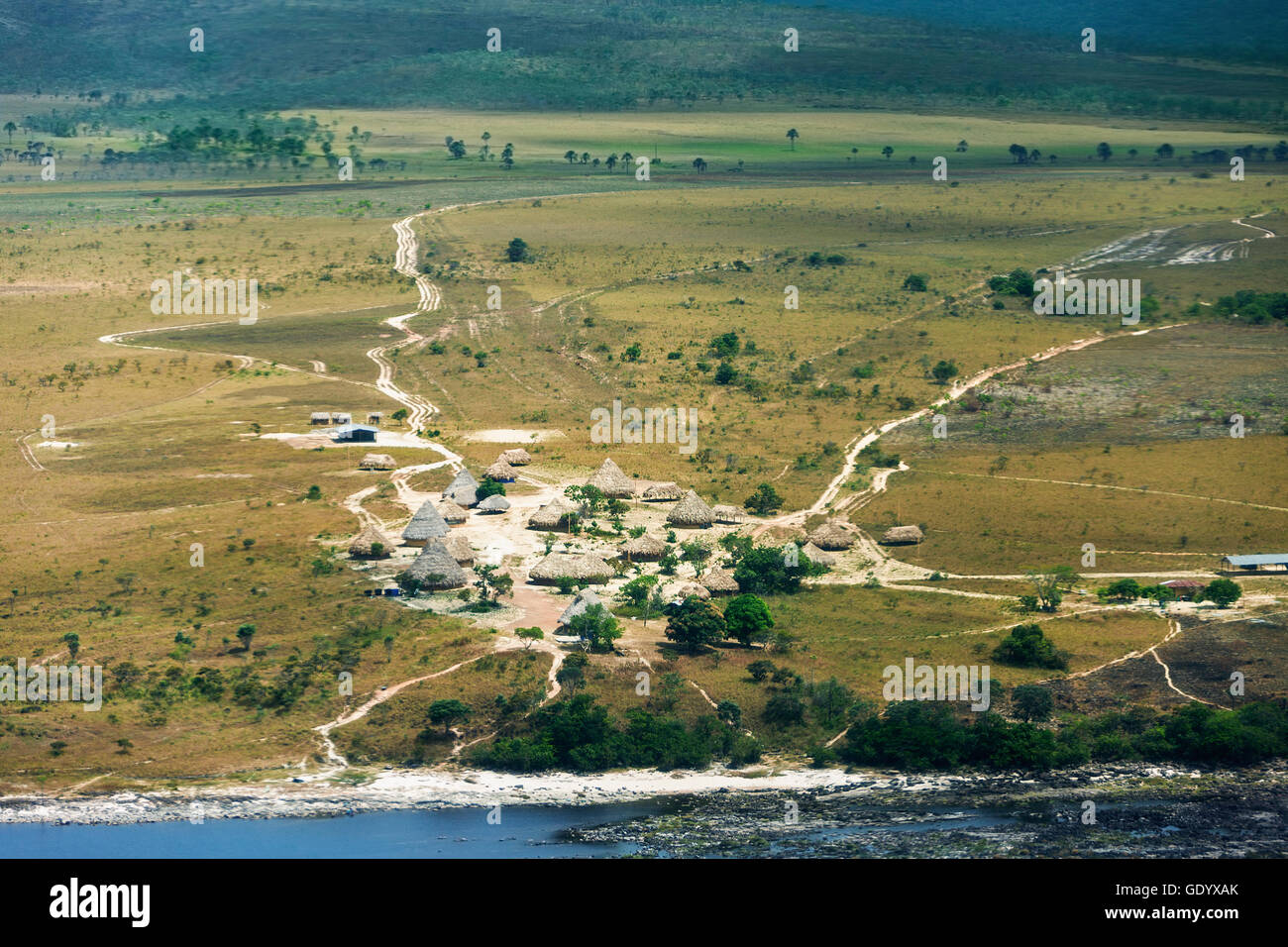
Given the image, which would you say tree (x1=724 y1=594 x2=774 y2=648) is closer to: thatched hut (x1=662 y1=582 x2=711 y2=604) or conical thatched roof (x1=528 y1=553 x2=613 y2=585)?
thatched hut (x1=662 y1=582 x2=711 y2=604)

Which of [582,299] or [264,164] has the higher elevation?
[264,164]

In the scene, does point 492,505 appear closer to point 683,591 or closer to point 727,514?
point 727,514

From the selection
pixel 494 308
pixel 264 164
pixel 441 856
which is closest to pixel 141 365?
pixel 494 308

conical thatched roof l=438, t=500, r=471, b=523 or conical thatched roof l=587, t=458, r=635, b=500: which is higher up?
conical thatched roof l=587, t=458, r=635, b=500

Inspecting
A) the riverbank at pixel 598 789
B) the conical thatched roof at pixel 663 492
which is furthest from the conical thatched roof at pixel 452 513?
the riverbank at pixel 598 789

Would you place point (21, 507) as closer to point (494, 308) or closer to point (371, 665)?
point (371, 665)

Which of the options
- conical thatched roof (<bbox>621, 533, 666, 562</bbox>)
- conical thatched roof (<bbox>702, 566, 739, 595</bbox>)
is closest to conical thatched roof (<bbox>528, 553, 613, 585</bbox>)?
conical thatched roof (<bbox>621, 533, 666, 562</bbox>)
